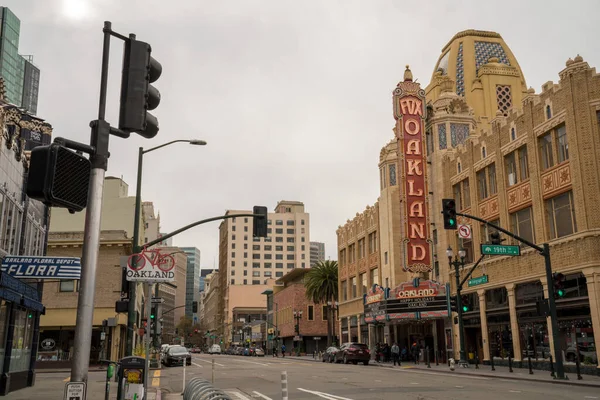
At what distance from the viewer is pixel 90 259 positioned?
493 centimetres

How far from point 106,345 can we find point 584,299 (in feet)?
120

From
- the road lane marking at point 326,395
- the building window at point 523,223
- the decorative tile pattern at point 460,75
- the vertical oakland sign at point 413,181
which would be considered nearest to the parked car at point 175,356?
the vertical oakland sign at point 413,181

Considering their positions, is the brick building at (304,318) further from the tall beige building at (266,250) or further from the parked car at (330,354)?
the tall beige building at (266,250)

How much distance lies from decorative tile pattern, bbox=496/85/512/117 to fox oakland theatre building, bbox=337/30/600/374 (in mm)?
107

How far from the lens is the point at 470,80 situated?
5516 centimetres

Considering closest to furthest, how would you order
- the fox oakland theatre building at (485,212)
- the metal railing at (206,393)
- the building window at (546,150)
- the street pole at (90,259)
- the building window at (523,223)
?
1. the street pole at (90,259)
2. the metal railing at (206,393)
3. the fox oakland theatre building at (485,212)
4. the building window at (546,150)
5. the building window at (523,223)

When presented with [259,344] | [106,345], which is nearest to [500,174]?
[106,345]

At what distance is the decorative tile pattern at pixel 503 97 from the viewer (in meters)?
54.0

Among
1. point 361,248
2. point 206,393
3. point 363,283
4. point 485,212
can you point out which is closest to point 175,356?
point 363,283

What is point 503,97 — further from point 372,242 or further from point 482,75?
point 372,242

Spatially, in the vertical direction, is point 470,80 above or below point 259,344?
above

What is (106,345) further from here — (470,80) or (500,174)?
(470,80)

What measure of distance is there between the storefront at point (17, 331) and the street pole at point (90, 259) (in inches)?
566

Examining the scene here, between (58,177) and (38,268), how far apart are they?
14008 millimetres
